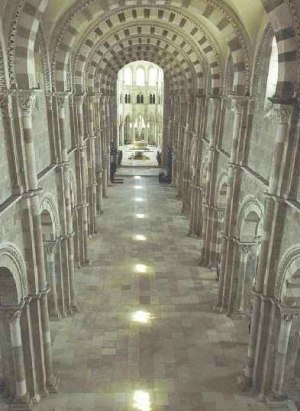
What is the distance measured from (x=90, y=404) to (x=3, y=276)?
176 inches

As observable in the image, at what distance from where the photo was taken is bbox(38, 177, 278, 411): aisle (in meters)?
11.0

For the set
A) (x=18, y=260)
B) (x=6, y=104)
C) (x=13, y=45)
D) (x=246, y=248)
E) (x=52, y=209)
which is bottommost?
(x=246, y=248)

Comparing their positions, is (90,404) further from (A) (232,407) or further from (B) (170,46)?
(B) (170,46)

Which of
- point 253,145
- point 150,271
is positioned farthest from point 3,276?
point 150,271

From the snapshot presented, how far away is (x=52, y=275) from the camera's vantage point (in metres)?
14.0

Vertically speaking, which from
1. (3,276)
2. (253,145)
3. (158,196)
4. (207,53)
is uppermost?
(207,53)

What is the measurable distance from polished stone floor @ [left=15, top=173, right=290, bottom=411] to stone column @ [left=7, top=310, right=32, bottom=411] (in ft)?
1.95

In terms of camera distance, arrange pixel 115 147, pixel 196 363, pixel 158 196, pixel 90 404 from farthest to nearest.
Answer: pixel 115 147 → pixel 158 196 → pixel 196 363 → pixel 90 404

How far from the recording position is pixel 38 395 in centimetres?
1077

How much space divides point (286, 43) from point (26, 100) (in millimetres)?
5845

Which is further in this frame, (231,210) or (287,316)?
(231,210)

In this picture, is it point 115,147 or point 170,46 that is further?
point 115,147

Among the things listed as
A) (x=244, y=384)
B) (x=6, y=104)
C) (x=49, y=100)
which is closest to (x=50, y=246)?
(x=49, y=100)

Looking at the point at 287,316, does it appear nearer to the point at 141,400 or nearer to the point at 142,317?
the point at 141,400
